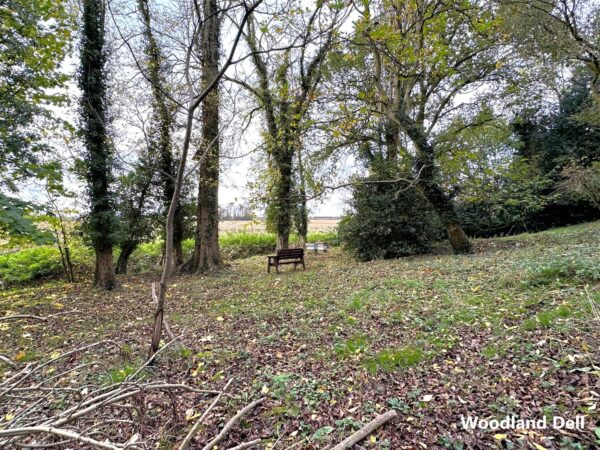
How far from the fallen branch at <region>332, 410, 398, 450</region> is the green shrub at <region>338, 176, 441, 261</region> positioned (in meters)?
7.62

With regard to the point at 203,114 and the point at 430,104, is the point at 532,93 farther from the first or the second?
the point at 203,114

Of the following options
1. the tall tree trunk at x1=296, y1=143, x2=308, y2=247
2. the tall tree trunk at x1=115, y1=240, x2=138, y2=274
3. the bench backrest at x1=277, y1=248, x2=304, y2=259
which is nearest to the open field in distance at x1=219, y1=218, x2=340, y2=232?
the bench backrest at x1=277, y1=248, x2=304, y2=259

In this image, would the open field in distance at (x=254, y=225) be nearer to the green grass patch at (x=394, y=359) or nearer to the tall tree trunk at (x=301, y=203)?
the tall tree trunk at (x=301, y=203)

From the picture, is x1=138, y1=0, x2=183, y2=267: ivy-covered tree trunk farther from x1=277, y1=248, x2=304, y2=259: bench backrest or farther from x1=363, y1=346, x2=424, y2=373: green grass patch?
x1=363, y1=346, x2=424, y2=373: green grass patch

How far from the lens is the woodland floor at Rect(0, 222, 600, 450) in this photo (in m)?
2.15

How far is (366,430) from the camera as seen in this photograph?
2104 mm

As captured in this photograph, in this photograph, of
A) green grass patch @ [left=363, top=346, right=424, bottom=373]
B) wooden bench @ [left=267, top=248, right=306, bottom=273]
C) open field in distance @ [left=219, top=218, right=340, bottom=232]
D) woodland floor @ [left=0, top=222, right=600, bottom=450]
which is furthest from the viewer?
open field in distance @ [left=219, top=218, right=340, bottom=232]

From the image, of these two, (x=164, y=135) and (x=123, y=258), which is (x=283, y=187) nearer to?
(x=164, y=135)

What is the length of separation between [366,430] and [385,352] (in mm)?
1118

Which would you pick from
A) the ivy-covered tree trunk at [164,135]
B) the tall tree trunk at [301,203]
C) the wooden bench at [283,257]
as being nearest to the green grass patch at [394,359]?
the wooden bench at [283,257]

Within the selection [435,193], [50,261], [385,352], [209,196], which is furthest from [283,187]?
[385,352]

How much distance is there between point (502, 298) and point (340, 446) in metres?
3.39

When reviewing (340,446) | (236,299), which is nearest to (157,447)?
(340,446)

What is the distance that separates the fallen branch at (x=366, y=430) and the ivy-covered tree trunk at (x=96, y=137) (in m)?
7.72
